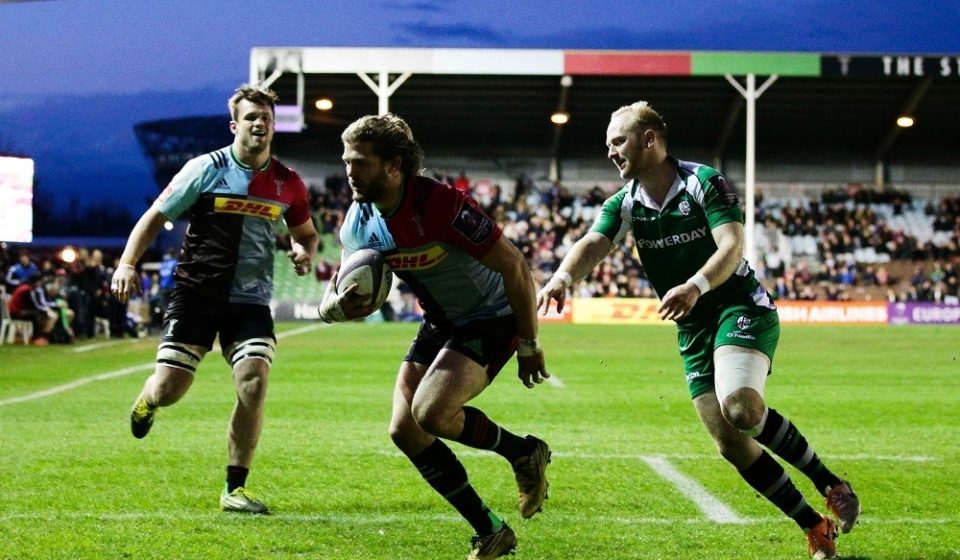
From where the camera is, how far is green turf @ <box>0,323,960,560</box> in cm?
558

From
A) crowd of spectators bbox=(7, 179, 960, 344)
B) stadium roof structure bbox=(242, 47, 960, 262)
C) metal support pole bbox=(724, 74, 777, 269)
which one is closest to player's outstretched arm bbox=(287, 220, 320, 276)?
crowd of spectators bbox=(7, 179, 960, 344)

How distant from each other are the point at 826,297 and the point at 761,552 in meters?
34.2

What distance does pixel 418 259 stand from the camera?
17.0ft

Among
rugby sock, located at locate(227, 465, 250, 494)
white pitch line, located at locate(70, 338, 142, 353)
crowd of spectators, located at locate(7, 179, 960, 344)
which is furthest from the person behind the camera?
crowd of spectators, located at locate(7, 179, 960, 344)

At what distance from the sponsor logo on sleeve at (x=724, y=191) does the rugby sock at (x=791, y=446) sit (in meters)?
0.99

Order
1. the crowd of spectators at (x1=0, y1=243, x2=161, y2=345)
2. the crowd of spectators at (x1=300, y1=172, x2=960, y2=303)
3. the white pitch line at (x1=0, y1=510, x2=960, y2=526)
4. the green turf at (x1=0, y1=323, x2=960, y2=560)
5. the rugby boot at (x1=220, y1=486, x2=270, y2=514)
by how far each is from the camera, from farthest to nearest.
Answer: the crowd of spectators at (x1=300, y1=172, x2=960, y2=303), the crowd of spectators at (x1=0, y1=243, x2=161, y2=345), the rugby boot at (x1=220, y1=486, x2=270, y2=514), the white pitch line at (x1=0, y1=510, x2=960, y2=526), the green turf at (x1=0, y1=323, x2=960, y2=560)

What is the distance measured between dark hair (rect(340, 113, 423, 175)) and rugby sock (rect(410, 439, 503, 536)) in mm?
1292

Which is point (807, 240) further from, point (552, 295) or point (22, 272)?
point (552, 295)

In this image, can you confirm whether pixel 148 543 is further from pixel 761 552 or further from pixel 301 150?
pixel 301 150

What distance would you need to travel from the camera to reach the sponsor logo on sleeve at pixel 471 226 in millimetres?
4965

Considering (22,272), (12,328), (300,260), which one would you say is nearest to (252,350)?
(300,260)

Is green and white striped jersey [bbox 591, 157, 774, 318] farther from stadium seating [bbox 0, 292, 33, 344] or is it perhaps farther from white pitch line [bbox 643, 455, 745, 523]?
stadium seating [bbox 0, 292, 33, 344]

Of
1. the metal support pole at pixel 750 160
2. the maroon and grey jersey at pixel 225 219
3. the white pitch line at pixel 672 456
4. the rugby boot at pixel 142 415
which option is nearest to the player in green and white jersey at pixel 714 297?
the maroon and grey jersey at pixel 225 219

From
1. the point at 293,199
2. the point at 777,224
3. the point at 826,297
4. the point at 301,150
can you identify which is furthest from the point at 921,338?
the point at 301,150
